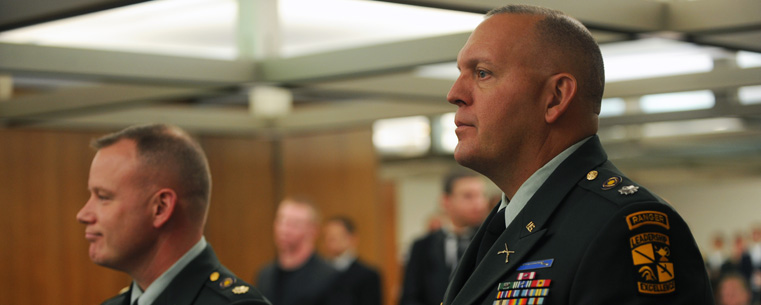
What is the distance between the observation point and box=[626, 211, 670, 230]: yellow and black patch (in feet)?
5.53

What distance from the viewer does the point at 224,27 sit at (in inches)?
175

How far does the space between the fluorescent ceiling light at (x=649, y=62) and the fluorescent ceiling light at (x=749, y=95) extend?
1.81 ft

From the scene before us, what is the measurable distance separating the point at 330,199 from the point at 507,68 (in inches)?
212

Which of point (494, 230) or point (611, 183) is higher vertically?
point (611, 183)

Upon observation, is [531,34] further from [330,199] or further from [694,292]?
[330,199]

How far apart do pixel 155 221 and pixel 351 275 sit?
387 centimetres

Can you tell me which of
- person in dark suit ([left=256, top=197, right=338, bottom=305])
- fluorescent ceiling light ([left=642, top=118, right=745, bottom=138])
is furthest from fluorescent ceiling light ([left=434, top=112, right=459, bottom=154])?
person in dark suit ([left=256, top=197, right=338, bottom=305])

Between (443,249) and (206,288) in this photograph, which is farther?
(443,249)

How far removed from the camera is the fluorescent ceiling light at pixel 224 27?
3957 mm

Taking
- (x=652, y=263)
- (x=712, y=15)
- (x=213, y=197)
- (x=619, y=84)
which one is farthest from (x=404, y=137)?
(x=652, y=263)

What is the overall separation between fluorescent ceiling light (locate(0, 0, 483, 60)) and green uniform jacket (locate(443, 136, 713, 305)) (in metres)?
1.89

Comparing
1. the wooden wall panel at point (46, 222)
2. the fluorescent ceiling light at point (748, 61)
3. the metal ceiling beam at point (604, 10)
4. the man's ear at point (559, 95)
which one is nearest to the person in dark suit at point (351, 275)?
→ the wooden wall panel at point (46, 222)

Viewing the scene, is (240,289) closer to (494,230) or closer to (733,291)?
(494,230)

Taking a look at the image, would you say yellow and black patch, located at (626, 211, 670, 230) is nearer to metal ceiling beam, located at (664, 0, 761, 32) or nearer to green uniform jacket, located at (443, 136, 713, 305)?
green uniform jacket, located at (443, 136, 713, 305)
